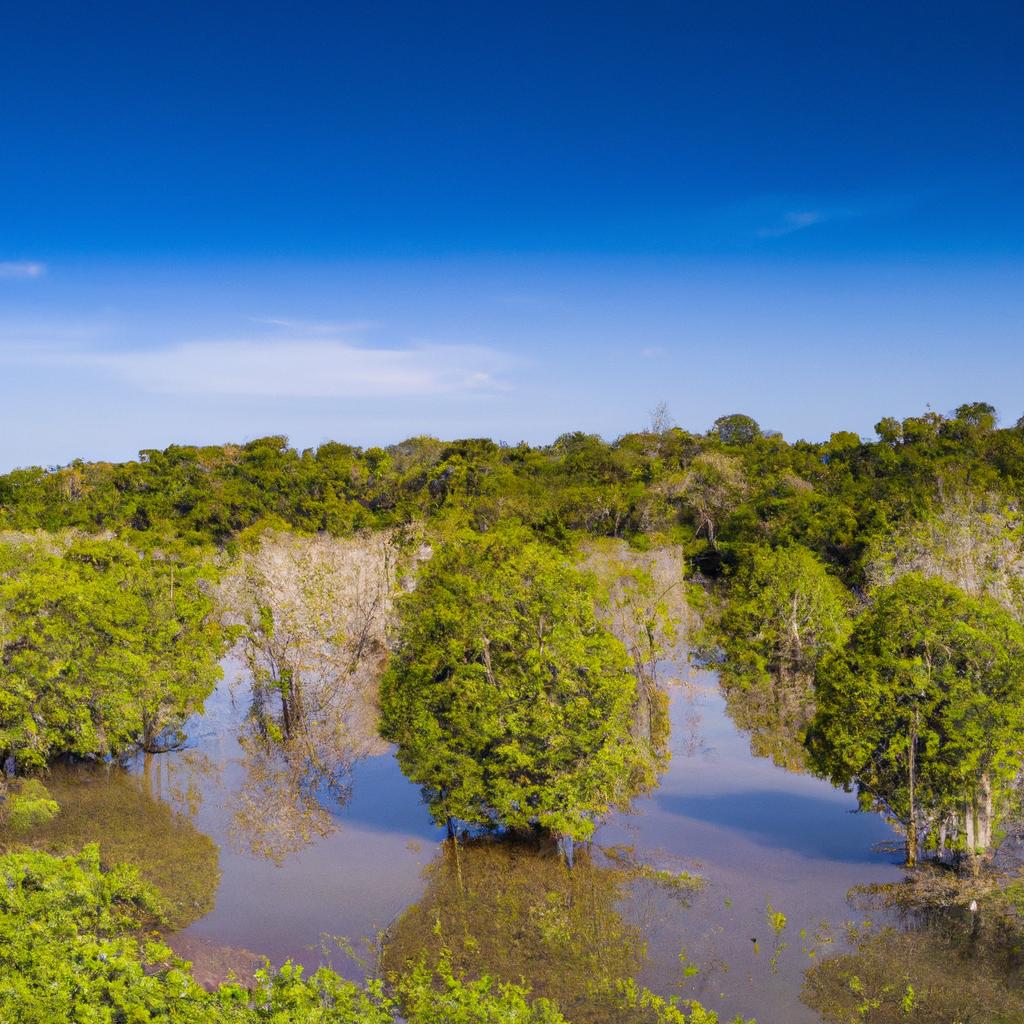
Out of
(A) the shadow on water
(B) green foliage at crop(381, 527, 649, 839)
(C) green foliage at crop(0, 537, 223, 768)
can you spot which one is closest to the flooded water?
(A) the shadow on water

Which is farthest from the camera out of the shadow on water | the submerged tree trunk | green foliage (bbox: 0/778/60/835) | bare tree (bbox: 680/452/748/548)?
bare tree (bbox: 680/452/748/548)

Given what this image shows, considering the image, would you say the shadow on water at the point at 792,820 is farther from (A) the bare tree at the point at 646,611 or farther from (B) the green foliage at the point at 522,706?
(A) the bare tree at the point at 646,611

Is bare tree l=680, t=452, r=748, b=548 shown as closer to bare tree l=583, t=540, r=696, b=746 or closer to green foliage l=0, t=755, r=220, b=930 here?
bare tree l=583, t=540, r=696, b=746

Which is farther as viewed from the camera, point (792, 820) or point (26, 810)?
point (792, 820)

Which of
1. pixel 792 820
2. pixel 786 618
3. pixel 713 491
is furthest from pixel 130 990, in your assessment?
pixel 713 491

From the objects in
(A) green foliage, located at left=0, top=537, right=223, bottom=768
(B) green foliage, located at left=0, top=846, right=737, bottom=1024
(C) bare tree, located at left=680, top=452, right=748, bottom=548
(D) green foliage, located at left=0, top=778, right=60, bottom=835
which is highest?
(C) bare tree, located at left=680, top=452, right=748, bottom=548

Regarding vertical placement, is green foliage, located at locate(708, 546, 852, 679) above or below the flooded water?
above

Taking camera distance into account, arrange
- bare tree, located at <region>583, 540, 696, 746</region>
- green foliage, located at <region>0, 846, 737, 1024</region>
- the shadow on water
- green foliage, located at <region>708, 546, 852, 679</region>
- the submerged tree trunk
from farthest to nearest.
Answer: green foliage, located at <region>708, 546, 852, 679</region>
bare tree, located at <region>583, 540, 696, 746</region>
the shadow on water
the submerged tree trunk
green foliage, located at <region>0, 846, 737, 1024</region>

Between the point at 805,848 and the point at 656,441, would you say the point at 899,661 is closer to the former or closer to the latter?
the point at 805,848

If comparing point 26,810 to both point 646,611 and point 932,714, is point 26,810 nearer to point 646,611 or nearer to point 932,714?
point 646,611
